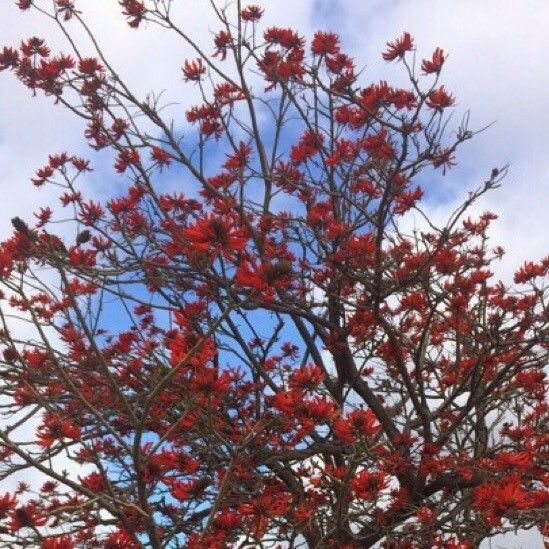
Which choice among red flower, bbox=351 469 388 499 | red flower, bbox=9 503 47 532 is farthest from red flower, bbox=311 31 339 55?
red flower, bbox=9 503 47 532

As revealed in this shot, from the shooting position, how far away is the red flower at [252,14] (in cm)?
573

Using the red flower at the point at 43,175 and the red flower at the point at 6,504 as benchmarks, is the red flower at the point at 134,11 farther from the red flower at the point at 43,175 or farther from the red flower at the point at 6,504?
the red flower at the point at 6,504

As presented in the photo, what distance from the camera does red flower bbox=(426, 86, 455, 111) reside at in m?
4.48

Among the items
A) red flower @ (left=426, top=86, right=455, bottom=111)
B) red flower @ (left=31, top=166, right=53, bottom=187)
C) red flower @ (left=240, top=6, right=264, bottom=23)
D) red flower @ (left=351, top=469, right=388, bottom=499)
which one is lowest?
red flower @ (left=351, top=469, right=388, bottom=499)

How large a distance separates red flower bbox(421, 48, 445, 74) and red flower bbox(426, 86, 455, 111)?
12 cm

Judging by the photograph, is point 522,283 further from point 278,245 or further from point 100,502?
point 100,502

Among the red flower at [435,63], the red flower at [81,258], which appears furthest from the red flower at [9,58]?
the red flower at [435,63]

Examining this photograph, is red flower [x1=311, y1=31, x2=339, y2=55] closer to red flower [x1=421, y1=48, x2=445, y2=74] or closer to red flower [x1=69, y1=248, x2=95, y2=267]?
red flower [x1=421, y1=48, x2=445, y2=74]

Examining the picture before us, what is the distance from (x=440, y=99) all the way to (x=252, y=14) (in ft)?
6.20

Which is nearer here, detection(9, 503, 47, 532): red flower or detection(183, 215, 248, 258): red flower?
detection(183, 215, 248, 258): red flower

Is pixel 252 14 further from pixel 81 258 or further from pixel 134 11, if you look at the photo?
pixel 81 258

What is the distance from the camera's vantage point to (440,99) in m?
4.48

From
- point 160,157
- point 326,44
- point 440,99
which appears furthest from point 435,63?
point 160,157

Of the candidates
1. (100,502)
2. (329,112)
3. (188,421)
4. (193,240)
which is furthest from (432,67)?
(100,502)
